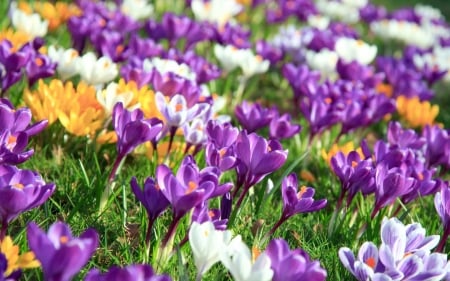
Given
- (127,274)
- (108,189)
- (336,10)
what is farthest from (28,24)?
(336,10)

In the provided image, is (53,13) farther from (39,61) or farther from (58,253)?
(58,253)

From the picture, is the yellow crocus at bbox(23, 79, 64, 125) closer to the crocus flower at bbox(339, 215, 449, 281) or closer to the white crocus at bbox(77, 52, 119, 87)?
the white crocus at bbox(77, 52, 119, 87)

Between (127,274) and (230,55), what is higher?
(127,274)

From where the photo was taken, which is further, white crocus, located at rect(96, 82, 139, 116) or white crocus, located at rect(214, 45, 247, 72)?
white crocus, located at rect(214, 45, 247, 72)

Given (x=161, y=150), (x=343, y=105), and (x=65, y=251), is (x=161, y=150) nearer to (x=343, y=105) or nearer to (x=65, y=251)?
(x=343, y=105)

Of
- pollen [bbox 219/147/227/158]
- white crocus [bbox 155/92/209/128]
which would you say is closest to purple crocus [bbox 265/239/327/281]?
pollen [bbox 219/147/227/158]

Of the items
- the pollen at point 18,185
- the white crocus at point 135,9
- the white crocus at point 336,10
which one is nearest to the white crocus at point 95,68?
the pollen at point 18,185
